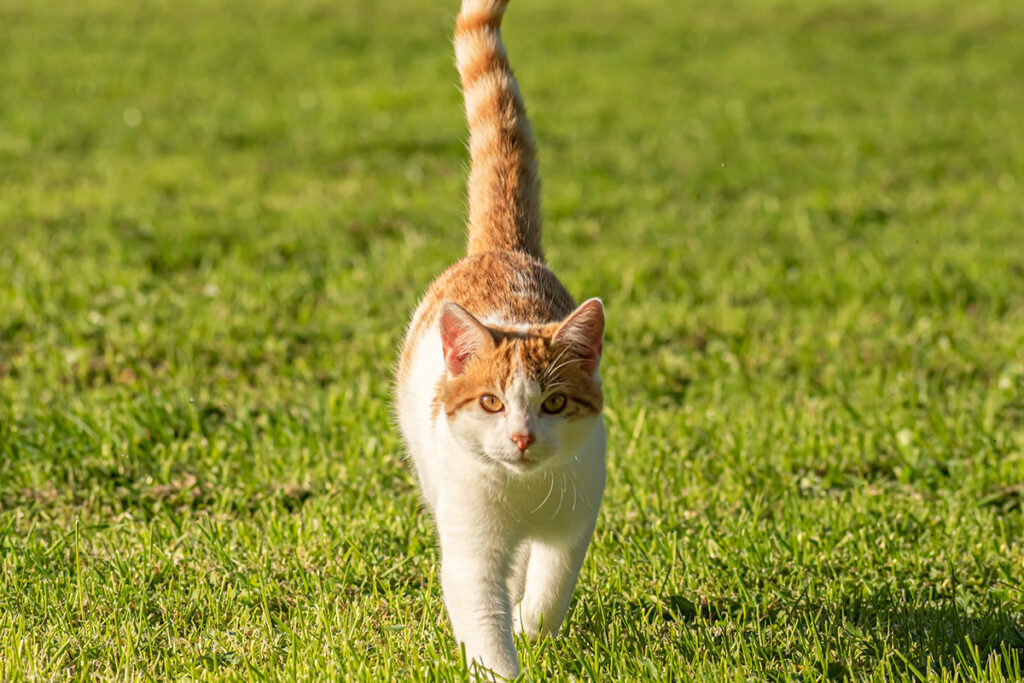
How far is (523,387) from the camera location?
3.00 m

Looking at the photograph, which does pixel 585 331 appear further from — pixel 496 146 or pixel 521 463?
pixel 496 146

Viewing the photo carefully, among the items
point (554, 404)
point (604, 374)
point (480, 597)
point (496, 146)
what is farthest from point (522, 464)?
point (604, 374)

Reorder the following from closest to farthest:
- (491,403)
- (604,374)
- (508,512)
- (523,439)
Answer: (523,439)
(491,403)
(508,512)
(604,374)

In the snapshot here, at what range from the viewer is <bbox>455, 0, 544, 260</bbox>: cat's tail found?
163 inches

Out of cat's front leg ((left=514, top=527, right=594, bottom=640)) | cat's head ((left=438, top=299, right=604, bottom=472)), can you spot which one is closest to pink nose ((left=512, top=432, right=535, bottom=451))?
cat's head ((left=438, top=299, right=604, bottom=472))

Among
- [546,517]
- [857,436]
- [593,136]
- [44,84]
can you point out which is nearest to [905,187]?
[593,136]

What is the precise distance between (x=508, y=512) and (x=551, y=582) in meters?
0.26

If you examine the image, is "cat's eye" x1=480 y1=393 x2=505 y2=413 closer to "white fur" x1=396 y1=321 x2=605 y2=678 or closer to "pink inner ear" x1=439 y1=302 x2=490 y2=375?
"white fur" x1=396 y1=321 x2=605 y2=678

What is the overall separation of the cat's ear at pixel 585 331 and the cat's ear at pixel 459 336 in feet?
0.65

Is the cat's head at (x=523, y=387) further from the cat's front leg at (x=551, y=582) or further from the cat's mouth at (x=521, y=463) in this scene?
the cat's front leg at (x=551, y=582)

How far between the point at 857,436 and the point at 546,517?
6.96 feet

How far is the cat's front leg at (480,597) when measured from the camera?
3.02 meters

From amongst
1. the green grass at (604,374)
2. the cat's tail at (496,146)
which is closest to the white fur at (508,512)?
the green grass at (604,374)

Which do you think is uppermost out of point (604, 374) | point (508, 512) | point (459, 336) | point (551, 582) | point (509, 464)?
point (459, 336)
